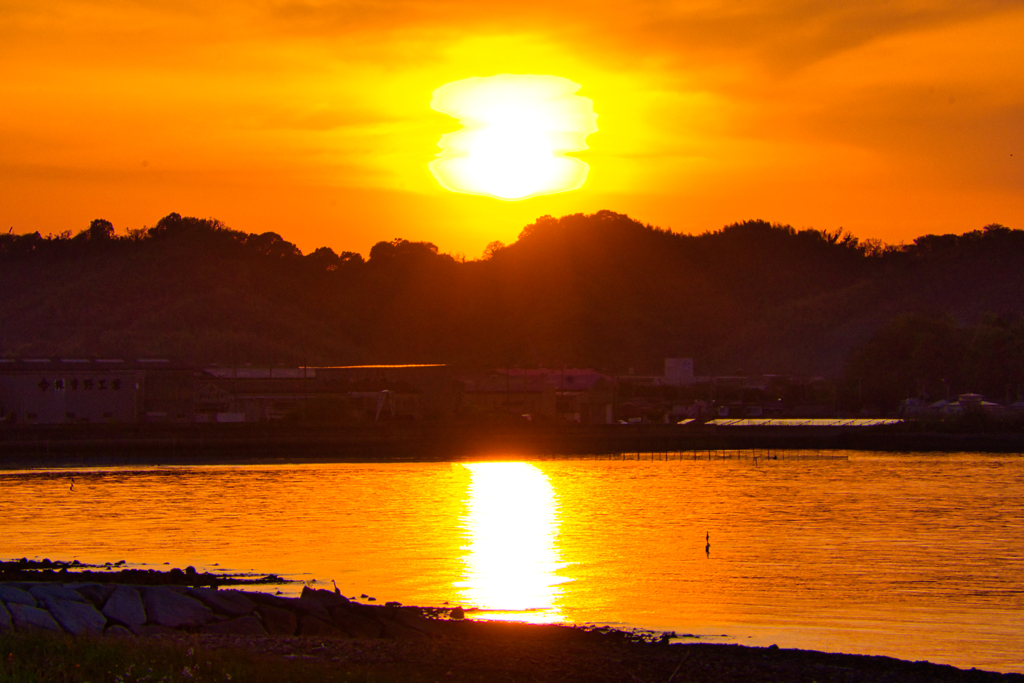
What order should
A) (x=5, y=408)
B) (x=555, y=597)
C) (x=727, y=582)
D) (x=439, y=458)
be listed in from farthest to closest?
(x=5, y=408) < (x=439, y=458) < (x=727, y=582) < (x=555, y=597)

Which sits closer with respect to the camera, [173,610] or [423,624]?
[173,610]

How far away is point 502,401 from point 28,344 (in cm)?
7441

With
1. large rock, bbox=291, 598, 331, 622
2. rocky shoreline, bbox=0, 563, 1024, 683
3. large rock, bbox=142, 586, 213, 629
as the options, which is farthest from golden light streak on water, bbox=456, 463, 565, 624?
large rock, bbox=142, 586, 213, 629

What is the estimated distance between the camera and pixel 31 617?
14.6 m

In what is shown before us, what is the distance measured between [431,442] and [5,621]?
59.9 metres

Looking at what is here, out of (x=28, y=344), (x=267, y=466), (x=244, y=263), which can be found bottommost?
(x=267, y=466)

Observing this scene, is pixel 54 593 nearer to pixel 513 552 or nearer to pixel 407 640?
pixel 407 640

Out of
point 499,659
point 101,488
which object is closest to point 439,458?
point 101,488

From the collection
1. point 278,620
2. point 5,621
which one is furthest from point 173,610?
point 5,621

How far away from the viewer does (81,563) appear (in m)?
25.0

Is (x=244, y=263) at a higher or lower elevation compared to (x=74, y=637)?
higher

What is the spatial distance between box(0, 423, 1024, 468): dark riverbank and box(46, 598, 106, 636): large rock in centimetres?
5125

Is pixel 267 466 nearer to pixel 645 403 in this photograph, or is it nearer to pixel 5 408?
pixel 5 408

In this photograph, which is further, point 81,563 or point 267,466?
point 267,466
